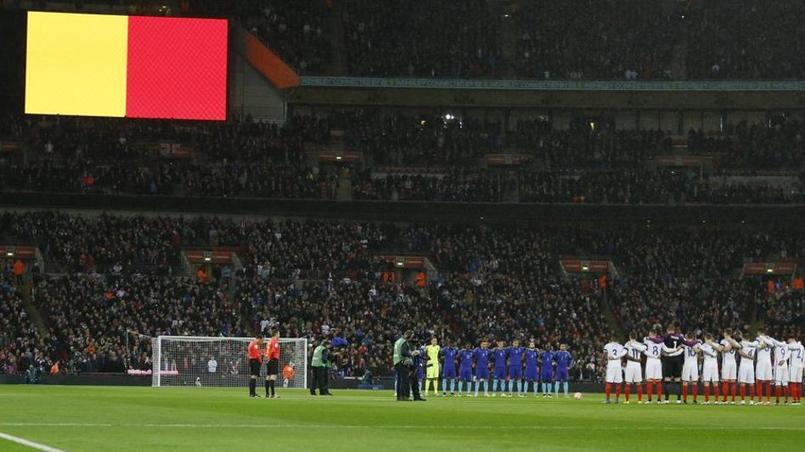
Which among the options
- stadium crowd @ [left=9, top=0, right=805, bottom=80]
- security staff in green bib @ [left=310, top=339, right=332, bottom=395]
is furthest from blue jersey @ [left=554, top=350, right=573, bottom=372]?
stadium crowd @ [left=9, top=0, right=805, bottom=80]

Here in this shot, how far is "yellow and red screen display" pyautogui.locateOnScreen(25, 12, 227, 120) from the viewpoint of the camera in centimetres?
7188

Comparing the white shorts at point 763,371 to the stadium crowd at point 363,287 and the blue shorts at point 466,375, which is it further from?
the stadium crowd at point 363,287

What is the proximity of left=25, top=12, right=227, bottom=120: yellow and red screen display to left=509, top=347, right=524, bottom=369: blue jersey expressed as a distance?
99.0 feet

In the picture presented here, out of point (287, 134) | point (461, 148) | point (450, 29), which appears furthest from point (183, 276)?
point (450, 29)

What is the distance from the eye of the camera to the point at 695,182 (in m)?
74.2

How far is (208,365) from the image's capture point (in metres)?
53.0

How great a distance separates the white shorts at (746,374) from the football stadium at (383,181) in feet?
49.4

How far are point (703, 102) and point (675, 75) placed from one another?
2.29m

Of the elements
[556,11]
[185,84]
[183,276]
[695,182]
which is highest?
[556,11]

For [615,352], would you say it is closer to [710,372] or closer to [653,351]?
[653,351]

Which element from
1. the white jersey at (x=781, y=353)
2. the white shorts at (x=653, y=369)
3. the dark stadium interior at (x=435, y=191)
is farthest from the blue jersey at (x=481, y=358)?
the white jersey at (x=781, y=353)

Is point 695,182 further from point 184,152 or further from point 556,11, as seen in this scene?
point 184,152

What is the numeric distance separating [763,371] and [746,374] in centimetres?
51

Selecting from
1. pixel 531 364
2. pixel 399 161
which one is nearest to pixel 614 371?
pixel 531 364
